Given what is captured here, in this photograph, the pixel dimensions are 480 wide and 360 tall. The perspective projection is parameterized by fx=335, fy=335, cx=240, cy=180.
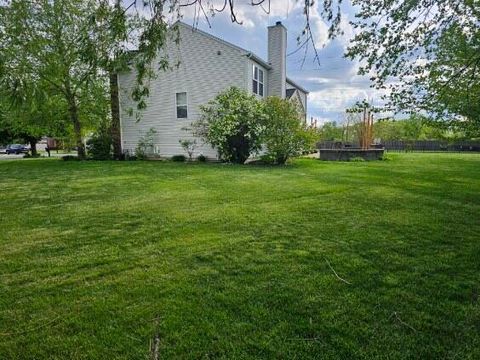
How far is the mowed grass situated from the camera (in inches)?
81.9

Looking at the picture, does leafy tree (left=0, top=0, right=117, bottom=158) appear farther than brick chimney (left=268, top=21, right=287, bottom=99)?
No

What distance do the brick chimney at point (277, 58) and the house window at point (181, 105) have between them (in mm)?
4543

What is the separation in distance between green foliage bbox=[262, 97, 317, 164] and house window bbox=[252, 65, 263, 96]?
109 inches

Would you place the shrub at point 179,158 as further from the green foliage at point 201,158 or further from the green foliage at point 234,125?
the green foliage at point 234,125

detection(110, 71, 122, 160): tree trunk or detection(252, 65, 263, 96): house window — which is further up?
detection(252, 65, 263, 96): house window

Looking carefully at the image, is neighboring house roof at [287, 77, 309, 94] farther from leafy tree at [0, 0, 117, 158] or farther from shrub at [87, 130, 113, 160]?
shrub at [87, 130, 113, 160]

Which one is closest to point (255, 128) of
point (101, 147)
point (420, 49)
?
point (420, 49)

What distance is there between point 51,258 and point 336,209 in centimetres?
410

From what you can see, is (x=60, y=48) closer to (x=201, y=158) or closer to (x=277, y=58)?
(x=201, y=158)

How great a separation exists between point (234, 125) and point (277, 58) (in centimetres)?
611

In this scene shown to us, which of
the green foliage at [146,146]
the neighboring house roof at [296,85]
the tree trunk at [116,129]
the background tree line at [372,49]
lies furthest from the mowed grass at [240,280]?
the neighboring house roof at [296,85]

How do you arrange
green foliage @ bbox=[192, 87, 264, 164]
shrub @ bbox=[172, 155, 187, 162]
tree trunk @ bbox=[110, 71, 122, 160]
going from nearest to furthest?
1. green foliage @ bbox=[192, 87, 264, 164]
2. shrub @ bbox=[172, 155, 187, 162]
3. tree trunk @ bbox=[110, 71, 122, 160]

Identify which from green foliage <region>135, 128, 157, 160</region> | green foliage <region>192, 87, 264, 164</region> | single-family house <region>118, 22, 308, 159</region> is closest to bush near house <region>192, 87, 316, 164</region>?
green foliage <region>192, 87, 264, 164</region>

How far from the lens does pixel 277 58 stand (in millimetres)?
17469
